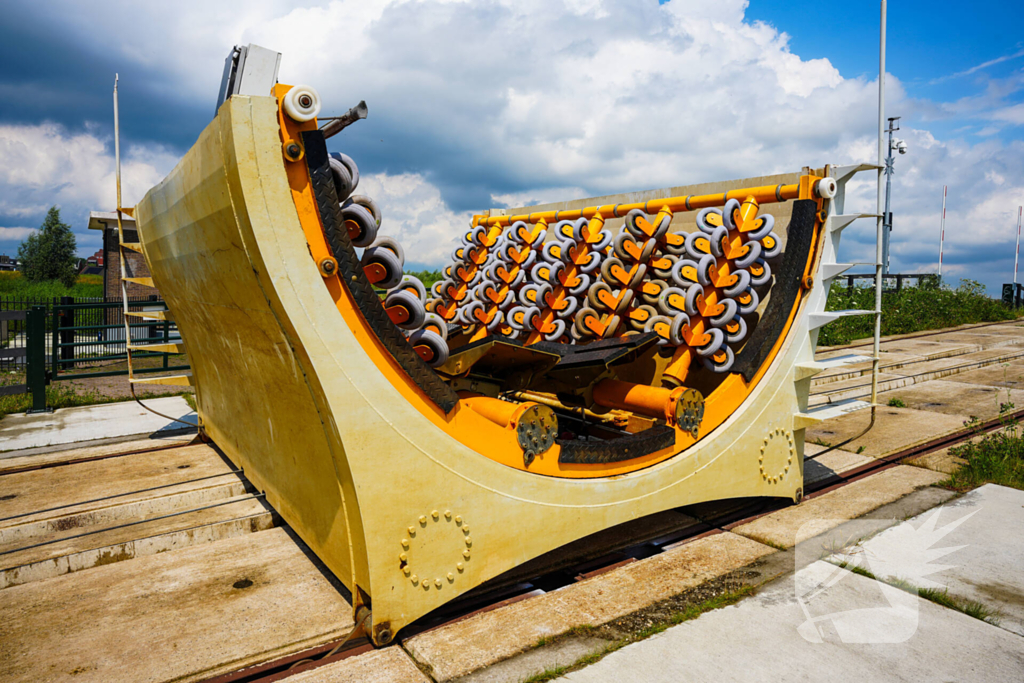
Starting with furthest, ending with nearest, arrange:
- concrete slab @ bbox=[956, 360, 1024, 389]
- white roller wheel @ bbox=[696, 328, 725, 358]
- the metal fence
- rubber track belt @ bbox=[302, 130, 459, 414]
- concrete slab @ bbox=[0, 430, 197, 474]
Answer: concrete slab @ bbox=[956, 360, 1024, 389] → the metal fence → concrete slab @ bbox=[0, 430, 197, 474] → white roller wheel @ bbox=[696, 328, 725, 358] → rubber track belt @ bbox=[302, 130, 459, 414]

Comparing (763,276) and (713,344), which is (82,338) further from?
(763,276)

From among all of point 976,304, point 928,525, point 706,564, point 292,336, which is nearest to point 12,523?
point 292,336

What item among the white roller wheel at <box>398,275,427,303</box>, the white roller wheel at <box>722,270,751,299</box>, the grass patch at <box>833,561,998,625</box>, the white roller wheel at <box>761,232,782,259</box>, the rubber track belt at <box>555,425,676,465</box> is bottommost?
the grass patch at <box>833,561,998,625</box>

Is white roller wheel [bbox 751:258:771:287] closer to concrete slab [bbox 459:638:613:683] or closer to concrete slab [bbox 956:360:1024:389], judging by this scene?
concrete slab [bbox 459:638:613:683]

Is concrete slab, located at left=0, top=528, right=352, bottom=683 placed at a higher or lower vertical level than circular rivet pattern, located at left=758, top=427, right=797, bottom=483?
lower

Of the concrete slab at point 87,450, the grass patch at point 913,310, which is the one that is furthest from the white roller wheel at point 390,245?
the grass patch at point 913,310

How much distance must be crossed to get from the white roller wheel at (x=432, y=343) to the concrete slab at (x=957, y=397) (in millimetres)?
6870

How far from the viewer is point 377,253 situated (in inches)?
88.0

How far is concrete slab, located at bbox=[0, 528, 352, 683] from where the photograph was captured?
221 centimetres

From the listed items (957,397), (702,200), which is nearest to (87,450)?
(702,200)

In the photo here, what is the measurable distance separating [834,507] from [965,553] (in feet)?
2.52

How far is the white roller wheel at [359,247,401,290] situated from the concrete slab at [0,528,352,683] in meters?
1.40

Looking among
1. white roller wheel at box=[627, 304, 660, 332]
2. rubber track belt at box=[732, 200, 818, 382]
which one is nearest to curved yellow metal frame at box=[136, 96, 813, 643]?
rubber track belt at box=[732, 200, 818, 382]

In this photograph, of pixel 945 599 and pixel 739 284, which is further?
pixel 739 284
